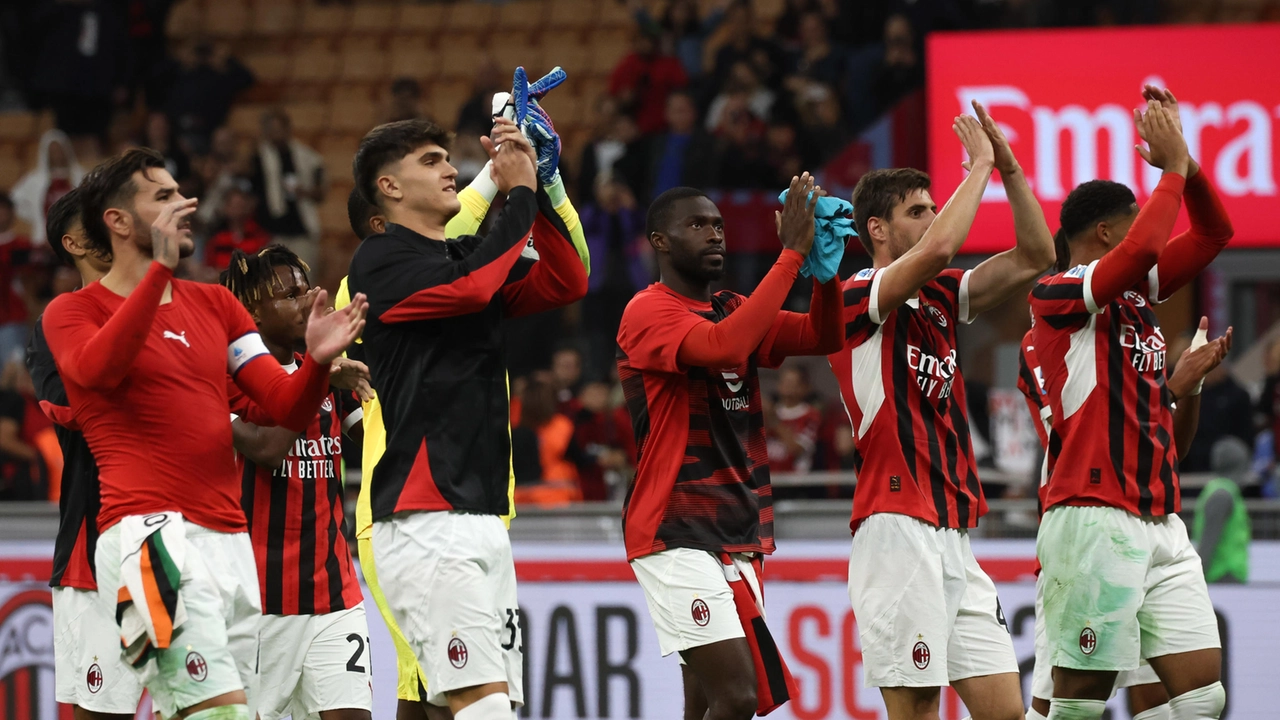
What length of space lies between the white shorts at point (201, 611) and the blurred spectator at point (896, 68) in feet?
29.8

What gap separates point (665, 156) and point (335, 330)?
28.0 ft

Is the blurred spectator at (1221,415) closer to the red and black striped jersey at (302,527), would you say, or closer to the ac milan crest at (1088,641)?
the ac milan crest at (1088,641)

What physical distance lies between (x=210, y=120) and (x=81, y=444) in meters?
10.7

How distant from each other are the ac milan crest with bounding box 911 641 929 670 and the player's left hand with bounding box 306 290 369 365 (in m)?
2.35

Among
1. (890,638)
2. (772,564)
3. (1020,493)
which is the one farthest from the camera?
(1020,493)

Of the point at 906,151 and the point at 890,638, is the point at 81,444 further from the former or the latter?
the point at 906,151

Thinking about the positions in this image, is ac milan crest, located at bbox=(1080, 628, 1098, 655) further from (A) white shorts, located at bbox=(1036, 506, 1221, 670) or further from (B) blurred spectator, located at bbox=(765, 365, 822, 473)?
(B) blurred spectator, located at bbox=(765, 365, 822, 473)

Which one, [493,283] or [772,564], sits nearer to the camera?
[493,283]

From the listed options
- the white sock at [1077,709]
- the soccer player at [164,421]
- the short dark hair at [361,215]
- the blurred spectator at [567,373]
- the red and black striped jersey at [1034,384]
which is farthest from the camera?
the blurred spectator at [567,373]

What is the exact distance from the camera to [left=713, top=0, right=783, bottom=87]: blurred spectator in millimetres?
13773

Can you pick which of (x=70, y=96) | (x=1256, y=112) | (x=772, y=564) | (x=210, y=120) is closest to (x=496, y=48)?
(x=210, y=120)

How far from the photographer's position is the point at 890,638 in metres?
5.90

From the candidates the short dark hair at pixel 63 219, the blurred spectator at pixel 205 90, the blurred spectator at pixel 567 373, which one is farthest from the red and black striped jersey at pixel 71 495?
the blurred spectator at pixel 205 90

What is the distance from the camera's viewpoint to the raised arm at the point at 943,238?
19.1ft
